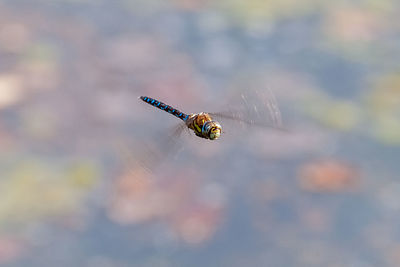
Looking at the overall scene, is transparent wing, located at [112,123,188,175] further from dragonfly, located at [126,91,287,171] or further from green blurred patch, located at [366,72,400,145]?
green blurred patch, located at [366,72,400,145]

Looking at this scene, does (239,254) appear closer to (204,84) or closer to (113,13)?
(204,84)

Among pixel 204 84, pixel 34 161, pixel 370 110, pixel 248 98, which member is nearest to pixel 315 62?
pixel 370 110

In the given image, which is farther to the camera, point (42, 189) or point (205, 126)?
point (42, 189)

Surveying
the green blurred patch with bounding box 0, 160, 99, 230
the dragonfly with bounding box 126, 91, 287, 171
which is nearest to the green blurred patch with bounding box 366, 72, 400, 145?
the green blurred patch with bounding box 0, 160, 99, 230

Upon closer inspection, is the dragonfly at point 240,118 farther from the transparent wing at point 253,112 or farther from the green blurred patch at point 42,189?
the green blurred patch at point 42,189

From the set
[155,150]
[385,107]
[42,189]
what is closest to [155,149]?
[155,150]

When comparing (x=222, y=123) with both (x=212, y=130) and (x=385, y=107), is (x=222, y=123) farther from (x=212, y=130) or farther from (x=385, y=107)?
(x=385, y=107)
